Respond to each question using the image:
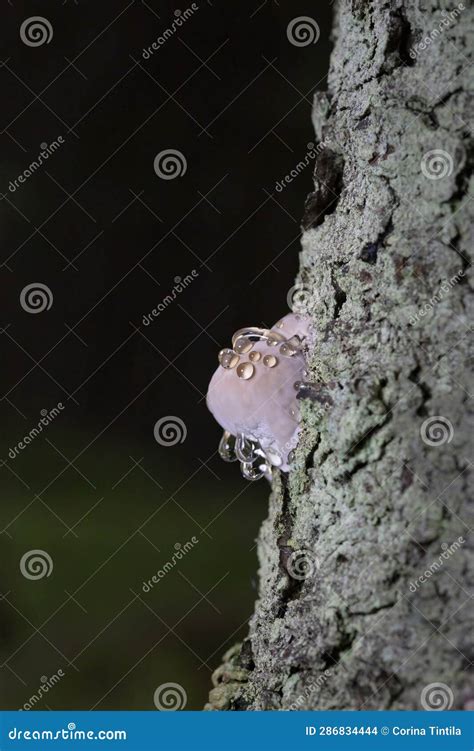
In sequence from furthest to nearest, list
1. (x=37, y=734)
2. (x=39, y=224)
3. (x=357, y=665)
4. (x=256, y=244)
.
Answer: (x=256, y=244)
(x=39, y=224)
(x=37, y=734)
(x=357, y=665)

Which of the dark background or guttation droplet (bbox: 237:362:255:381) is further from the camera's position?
the dark background

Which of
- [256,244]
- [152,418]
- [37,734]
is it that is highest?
[256,244]

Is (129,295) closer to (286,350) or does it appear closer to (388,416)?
(286,350)

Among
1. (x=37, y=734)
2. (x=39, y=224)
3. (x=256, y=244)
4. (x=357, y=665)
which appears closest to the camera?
(x=357, y=665)

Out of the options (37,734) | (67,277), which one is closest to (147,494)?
(67,277)

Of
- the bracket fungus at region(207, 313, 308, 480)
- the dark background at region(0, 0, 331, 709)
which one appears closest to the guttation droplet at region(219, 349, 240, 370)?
the bracket fungus at region(207, 313, 308, 480)

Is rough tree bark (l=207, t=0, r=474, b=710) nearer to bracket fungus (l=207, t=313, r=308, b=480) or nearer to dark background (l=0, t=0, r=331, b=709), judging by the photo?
bracket fungus (l=207, t=313, r=308, b=480)

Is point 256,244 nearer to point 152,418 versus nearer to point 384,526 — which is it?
point 152,418
